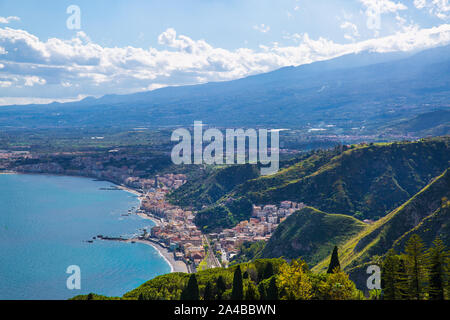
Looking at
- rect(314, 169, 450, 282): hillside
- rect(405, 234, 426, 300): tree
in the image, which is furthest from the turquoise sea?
rect(405, 234, 426, 300): tree

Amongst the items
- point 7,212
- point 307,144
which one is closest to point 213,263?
point 7,212

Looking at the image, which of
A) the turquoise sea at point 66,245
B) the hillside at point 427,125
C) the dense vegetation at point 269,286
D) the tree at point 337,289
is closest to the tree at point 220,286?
the dense vegetation at point 269,286

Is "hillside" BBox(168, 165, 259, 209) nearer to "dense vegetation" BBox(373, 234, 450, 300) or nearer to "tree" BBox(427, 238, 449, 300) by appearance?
"dense vegetation" BBox(373, 234, 450, 300)

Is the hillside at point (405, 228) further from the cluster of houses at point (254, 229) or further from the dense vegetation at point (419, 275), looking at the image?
the cluster of houses at point (254, 229)

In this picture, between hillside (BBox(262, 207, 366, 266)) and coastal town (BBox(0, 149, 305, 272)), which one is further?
coastal town (BBox(0, 149, 305, 272))

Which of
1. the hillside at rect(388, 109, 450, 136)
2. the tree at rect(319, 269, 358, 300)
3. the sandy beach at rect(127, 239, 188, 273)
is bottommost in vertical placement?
the sandy beach at rect(127, 239, 188, 273)

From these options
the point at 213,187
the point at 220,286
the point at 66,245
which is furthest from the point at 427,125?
the point at 220,286
